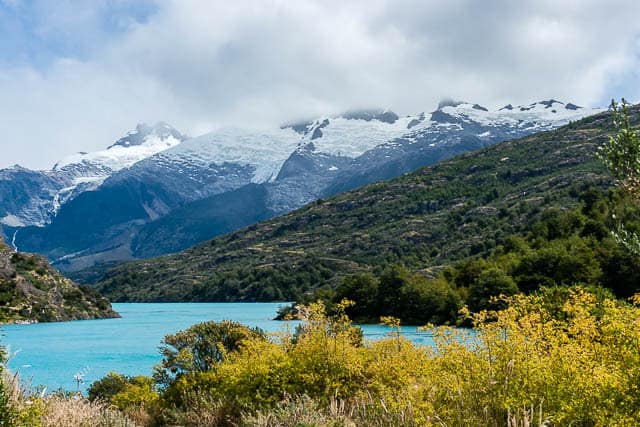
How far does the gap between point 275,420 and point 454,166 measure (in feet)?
553

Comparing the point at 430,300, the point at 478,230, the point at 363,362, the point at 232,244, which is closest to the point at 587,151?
the point at 478,230

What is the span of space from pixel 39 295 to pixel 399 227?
75.0 meters

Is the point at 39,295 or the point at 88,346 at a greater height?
the point at 39,295

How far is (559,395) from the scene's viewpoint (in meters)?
8.67

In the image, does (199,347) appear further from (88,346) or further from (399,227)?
(399,227)

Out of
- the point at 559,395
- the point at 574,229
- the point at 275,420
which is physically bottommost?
the point at 275,420

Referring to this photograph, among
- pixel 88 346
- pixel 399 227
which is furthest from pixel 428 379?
pixel 399 227

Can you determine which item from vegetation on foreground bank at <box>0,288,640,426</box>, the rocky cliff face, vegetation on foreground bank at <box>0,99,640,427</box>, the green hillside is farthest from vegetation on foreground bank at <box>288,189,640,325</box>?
vegetation on foreground bank at <box>0,288,640,426</box>

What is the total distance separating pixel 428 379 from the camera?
10039 mm

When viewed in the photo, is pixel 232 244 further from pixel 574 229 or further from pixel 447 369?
pixel 447 369

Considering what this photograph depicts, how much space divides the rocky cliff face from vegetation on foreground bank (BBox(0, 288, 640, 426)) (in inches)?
2975

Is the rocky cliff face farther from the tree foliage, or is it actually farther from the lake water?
the tree foliage

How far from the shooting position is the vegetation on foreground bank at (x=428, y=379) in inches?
336

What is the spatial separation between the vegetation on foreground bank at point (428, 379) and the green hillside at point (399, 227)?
7781 centimetres
